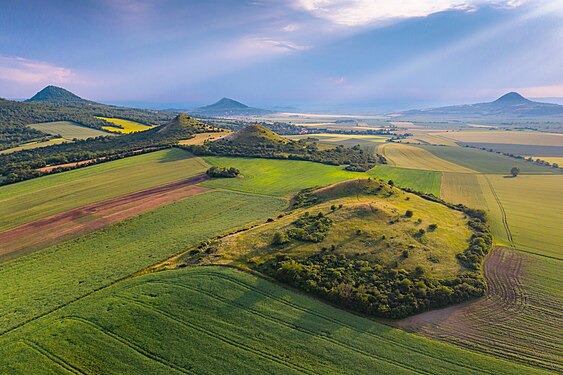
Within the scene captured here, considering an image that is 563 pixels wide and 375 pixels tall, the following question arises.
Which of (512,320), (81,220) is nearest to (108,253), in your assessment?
(81,220)

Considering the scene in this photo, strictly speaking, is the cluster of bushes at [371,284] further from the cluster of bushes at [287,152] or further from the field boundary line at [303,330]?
the cluster of bushes at [287,152]

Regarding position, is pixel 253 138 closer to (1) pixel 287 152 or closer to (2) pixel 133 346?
(1) pixel 287 152

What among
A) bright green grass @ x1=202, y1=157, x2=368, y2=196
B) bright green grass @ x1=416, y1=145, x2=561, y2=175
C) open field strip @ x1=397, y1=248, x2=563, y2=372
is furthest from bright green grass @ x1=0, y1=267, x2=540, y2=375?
bright green grass @ x1=416, y1=145, x2=561, y2=175

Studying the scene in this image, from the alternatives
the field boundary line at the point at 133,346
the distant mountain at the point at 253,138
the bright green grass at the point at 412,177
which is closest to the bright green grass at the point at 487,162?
the bright green grass at the point at 412,177

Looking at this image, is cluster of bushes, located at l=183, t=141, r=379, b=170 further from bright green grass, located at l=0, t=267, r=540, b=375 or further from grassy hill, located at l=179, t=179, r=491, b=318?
bright green grass, located at l=0, t=267, r=540, b=375

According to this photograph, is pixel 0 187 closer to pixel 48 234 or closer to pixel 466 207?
pixel 48 234
